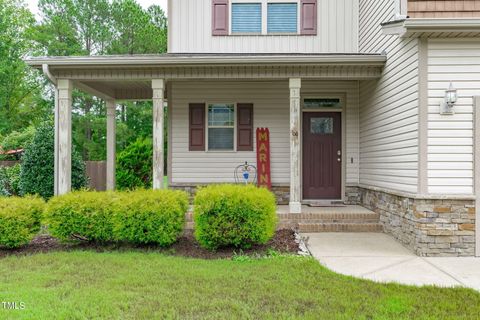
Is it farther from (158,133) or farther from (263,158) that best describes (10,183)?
(263,158)

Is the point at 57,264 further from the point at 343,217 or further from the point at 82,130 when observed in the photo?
the point at 82,130

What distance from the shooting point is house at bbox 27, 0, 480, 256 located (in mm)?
5301

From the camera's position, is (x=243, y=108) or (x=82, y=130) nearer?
(x=243, y=108)

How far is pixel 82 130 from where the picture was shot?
2227 cm

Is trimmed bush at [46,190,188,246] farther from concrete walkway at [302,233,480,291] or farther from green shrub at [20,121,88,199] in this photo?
green shrub at [20,121,88,199]

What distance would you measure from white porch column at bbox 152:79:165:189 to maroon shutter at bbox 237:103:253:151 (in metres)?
1.98

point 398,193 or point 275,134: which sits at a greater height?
point 275,134

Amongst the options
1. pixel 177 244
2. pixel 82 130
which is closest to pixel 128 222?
pixel 177 244

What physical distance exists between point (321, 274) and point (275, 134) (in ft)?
15.3

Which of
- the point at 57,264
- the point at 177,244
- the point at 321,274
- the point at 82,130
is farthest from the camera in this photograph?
the point at 82,130

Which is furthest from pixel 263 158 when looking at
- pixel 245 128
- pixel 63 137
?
pixel 63 137

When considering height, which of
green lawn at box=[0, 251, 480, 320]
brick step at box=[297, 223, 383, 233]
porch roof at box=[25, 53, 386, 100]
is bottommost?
green lawn at box=[0, 251, 480, 320]

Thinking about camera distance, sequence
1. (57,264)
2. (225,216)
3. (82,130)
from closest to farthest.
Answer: (57,264)
(225,216)
(82,130)

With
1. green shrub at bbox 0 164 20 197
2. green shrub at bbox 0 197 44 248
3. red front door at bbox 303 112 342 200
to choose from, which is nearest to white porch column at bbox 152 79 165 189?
green shrub at bbox 0 197 44 248
